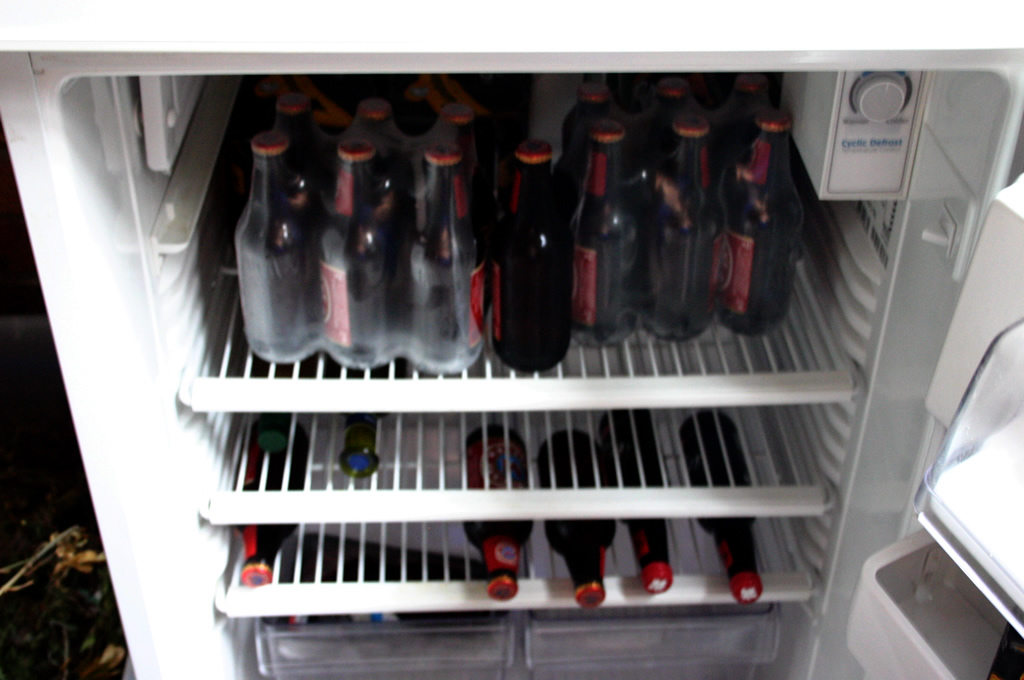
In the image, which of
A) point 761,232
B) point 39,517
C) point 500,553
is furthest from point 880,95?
point 39,517

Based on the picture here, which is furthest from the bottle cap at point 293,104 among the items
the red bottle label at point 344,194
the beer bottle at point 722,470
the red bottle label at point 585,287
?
the beer bottle at point 722,470

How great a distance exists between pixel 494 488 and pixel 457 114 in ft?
1.62

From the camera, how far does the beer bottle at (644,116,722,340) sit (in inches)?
46.7

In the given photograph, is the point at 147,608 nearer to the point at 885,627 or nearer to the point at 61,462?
the point at 61,462

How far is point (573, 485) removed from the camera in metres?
1.36

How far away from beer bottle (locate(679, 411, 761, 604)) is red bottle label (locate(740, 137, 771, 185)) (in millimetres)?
394

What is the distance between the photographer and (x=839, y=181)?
1015 mm

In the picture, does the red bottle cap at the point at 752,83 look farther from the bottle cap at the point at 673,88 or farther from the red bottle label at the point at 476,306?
the red bottle label at the point at 476,306

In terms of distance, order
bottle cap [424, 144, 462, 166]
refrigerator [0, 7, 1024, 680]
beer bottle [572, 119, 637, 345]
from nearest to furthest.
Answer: refrigerator [0, 7, 1024, 680], bottle cap [424, 144, 462, 166], beer bottle [572, 119, 637, 345]

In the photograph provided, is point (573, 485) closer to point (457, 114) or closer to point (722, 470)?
point (722, 470)

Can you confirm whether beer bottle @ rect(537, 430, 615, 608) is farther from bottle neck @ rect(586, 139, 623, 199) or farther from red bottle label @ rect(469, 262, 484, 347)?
bottle neck @ rect(586, 139, 623, 199)

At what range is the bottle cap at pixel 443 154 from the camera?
3.51 ft

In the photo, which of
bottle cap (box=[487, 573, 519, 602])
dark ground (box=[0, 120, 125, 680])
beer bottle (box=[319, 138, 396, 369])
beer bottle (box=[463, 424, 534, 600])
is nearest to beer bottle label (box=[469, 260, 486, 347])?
beer bottle (box=[319, 138, 396, 369])

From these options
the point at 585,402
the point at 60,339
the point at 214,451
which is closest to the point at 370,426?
the point at 214,451
